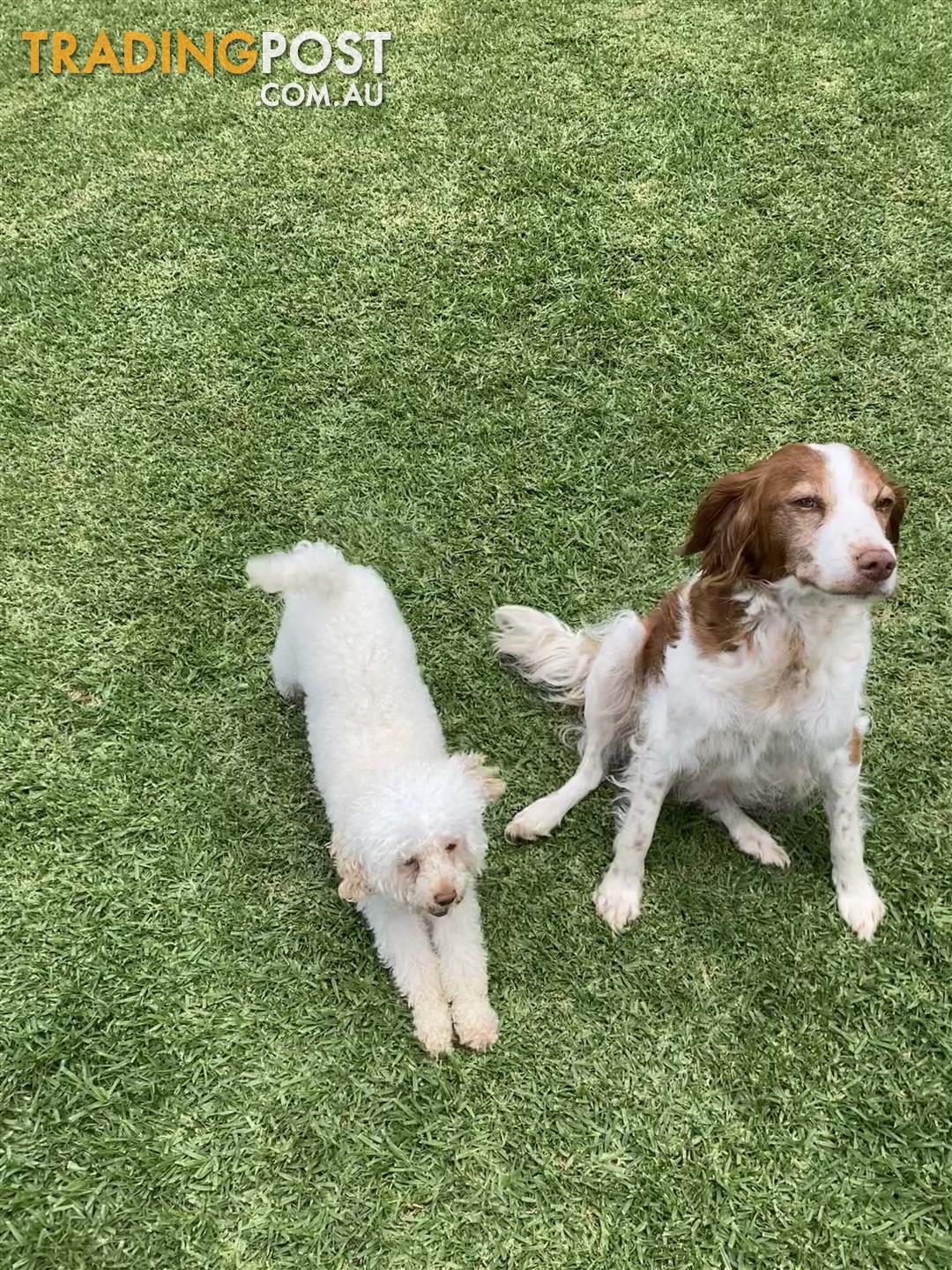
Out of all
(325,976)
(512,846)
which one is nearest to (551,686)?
(512,846)

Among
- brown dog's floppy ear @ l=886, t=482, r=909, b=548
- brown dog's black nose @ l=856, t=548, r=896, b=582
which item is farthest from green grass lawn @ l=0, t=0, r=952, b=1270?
brown dog's black nose @ l=856, t=548, r=896, b=582

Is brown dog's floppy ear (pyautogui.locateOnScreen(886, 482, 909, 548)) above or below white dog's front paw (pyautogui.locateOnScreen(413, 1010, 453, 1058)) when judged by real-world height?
above

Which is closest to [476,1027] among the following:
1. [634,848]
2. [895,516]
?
[634,848]

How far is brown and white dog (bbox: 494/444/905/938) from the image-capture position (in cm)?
187

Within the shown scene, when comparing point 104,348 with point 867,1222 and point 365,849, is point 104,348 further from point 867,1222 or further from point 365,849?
point 867,1222

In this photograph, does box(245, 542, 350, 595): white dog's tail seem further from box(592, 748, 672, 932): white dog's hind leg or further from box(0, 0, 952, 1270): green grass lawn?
box(592, 748, 672, 932): white dog's hind leg

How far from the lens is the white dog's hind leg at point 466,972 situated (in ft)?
7.10

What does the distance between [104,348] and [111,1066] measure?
263cm

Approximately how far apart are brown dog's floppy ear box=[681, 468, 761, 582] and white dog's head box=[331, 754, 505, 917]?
0.71 meters

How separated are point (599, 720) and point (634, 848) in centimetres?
37

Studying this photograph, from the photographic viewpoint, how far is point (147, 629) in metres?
2.88

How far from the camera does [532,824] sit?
8.16 ft

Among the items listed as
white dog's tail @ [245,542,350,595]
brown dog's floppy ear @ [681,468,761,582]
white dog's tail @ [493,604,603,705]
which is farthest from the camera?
white dog's tail @ [493,604,603,705]

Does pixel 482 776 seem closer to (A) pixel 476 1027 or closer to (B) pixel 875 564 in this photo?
(A) pixel 476 1027
